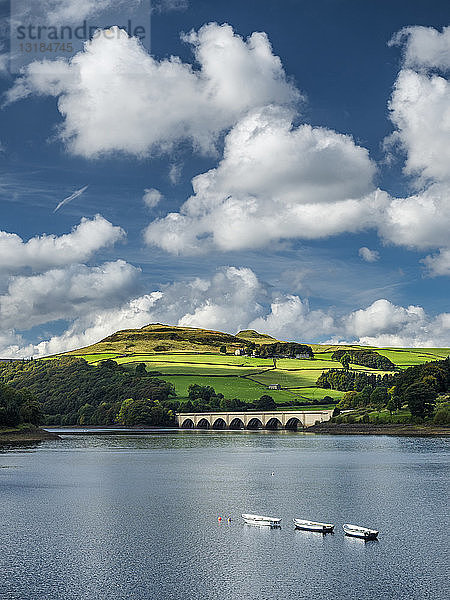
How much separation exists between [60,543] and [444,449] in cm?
11234

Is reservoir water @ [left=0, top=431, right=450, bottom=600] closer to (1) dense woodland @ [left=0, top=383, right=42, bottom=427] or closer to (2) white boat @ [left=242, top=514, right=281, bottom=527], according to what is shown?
(2) white boat @ [left=242, top=514, right=281, bottom=527]

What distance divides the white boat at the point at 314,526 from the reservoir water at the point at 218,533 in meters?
0.86

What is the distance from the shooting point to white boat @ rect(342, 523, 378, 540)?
55.9 metres

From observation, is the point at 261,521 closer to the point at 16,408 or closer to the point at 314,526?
the point at 314,526

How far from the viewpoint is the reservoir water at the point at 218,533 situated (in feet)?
143

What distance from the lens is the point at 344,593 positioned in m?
41.8

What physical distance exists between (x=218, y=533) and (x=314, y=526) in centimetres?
891

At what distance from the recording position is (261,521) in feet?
203

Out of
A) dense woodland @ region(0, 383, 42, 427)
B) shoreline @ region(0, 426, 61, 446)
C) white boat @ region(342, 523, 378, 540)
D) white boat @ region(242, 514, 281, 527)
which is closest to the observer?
white boat @ region(342, 523, 378, 540)

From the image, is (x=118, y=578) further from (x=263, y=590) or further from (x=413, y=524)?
(x=413, y=524)

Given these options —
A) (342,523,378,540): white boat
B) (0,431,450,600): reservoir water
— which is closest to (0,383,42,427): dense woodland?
(0,431,450,600): reservoir water

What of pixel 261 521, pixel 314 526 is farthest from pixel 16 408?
pixel 314 526

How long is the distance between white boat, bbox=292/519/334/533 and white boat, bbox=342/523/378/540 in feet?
5.08

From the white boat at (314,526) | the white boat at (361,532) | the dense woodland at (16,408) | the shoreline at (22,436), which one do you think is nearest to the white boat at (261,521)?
the white boat at (314,526)
